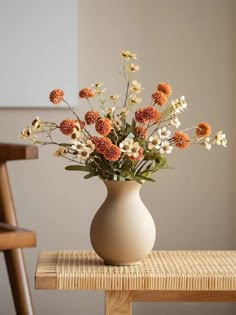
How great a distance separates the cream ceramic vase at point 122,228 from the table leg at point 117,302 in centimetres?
12

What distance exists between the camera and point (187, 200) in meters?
2.65

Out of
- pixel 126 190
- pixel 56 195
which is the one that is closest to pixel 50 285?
pixel 126 190

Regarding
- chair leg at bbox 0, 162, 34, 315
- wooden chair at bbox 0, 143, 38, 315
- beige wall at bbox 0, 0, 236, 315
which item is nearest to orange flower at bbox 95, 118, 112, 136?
wooden chair at bbox 0, 143, 38, 315

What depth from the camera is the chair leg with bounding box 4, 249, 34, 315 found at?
2.09 meters

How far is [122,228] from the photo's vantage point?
67.3 inches

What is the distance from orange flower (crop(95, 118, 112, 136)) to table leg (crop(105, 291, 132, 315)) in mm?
336

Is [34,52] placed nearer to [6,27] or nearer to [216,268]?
[6,27]

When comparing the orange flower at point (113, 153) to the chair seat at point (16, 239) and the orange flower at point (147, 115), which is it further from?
the chair seat at point (16, 239)

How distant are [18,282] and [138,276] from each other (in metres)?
0.62

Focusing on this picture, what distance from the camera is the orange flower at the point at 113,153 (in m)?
1.64

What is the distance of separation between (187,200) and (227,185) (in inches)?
5.8

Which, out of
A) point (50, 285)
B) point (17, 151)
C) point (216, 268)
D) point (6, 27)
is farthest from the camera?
point (6, 27)

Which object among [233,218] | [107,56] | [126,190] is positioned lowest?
[233,218]

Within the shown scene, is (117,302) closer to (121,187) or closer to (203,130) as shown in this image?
(121,187)
